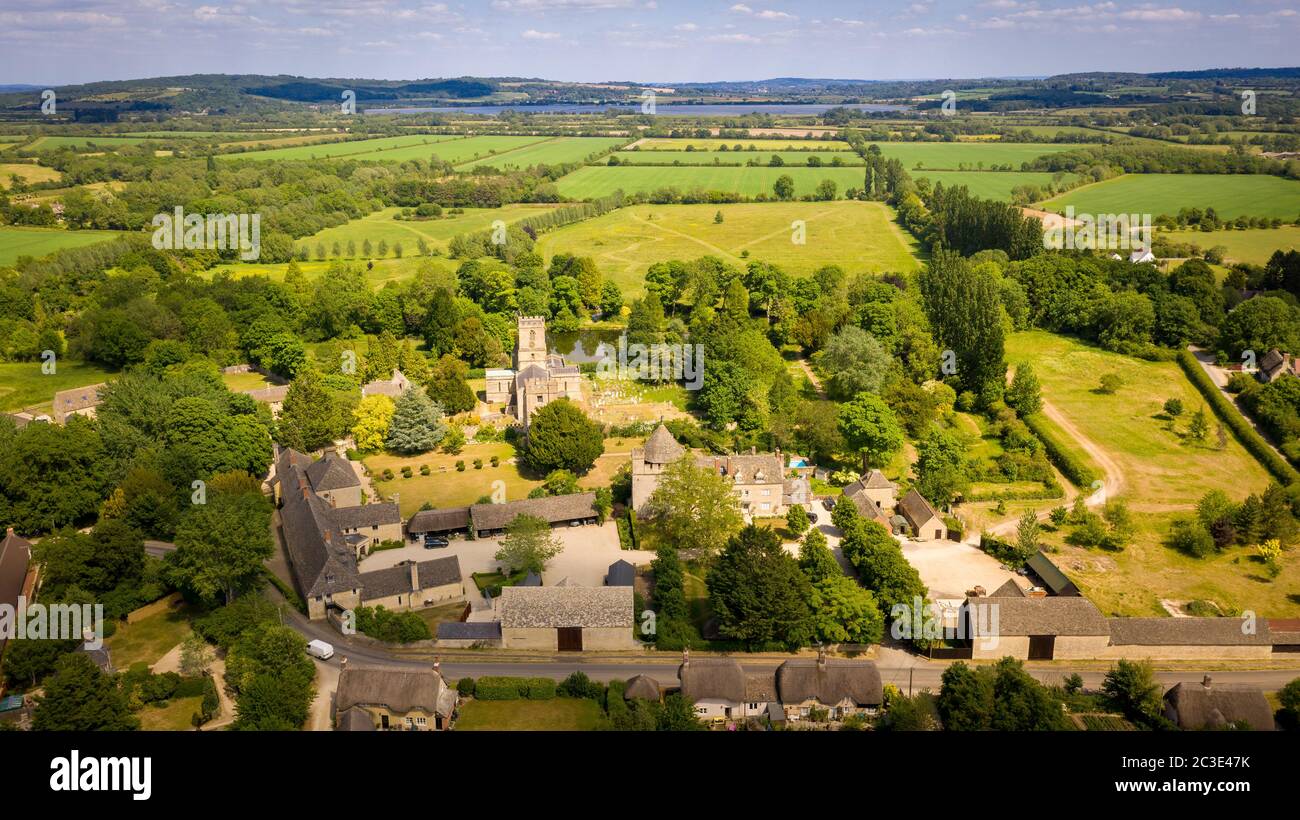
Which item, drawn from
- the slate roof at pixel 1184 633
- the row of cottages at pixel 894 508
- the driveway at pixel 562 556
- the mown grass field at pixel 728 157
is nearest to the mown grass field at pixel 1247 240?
the row of cottages at pixel 894 508

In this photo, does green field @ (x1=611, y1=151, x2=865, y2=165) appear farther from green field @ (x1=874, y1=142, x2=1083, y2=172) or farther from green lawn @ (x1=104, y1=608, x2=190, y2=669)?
green lawn @ (x1=104, y1=608, x2=190, y2=669)

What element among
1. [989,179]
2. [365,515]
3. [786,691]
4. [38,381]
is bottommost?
[786,691]

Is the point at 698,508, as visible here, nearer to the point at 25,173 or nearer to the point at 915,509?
the point at 915,509

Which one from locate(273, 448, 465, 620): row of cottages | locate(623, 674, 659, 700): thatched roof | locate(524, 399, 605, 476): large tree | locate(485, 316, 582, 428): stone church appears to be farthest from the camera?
locate(485, 316, 582, 428): stone church

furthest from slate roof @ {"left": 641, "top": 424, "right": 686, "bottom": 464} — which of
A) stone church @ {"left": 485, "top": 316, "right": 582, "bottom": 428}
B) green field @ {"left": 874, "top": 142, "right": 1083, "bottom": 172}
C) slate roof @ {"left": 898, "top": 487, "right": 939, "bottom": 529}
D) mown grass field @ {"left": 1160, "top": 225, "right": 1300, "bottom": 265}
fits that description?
green field @ {"left": 874, "top": 142, "right": 1083, "bottom": 172}

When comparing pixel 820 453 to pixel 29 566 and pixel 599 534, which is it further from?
pixel 29 566

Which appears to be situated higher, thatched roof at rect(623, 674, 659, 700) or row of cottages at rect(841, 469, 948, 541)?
row of cottages at rect(841, 469, 948, 541)

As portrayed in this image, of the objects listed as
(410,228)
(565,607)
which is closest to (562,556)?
(565,607)
